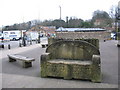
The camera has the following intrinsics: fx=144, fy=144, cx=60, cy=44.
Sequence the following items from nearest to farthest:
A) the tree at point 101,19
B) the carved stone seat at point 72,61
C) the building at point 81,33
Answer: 1. the carved stone seat at point 72,61
2. the building at point 81,33
3. the tree at point 101,19

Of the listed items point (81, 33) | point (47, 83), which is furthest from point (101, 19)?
point (47, 83)

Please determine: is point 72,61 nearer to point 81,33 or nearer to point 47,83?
point 47,83

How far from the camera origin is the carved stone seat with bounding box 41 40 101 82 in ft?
16.6

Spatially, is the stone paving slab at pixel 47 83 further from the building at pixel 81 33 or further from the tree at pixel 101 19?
the tree at pixel 101 19

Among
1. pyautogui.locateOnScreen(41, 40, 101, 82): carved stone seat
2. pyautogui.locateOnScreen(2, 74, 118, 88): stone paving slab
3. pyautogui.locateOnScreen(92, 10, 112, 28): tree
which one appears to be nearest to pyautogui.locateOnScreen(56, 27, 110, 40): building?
pyautogui.locateOnScreen(41, 40, 101, 82): carved stone seat

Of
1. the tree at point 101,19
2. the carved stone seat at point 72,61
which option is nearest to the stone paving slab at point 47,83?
the carved stone seat at point 72,61

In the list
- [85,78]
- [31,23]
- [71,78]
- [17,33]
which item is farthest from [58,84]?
[31,23]

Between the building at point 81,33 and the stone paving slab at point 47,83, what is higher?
the building at point 81,33

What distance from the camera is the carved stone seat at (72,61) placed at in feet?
16.6

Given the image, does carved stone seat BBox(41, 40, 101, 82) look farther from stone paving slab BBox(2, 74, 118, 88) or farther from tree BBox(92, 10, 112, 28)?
tree BBox(92, 10, 112, 28)

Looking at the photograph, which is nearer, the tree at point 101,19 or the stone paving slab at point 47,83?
the stone paving slab at point 47,83

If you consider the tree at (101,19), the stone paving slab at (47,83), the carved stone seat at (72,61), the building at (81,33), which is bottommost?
the stone paving slab at (47,83)

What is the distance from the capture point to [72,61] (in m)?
5.81

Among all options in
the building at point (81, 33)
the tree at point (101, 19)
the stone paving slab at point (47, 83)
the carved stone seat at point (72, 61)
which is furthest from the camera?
the tree at point (101, 19)
